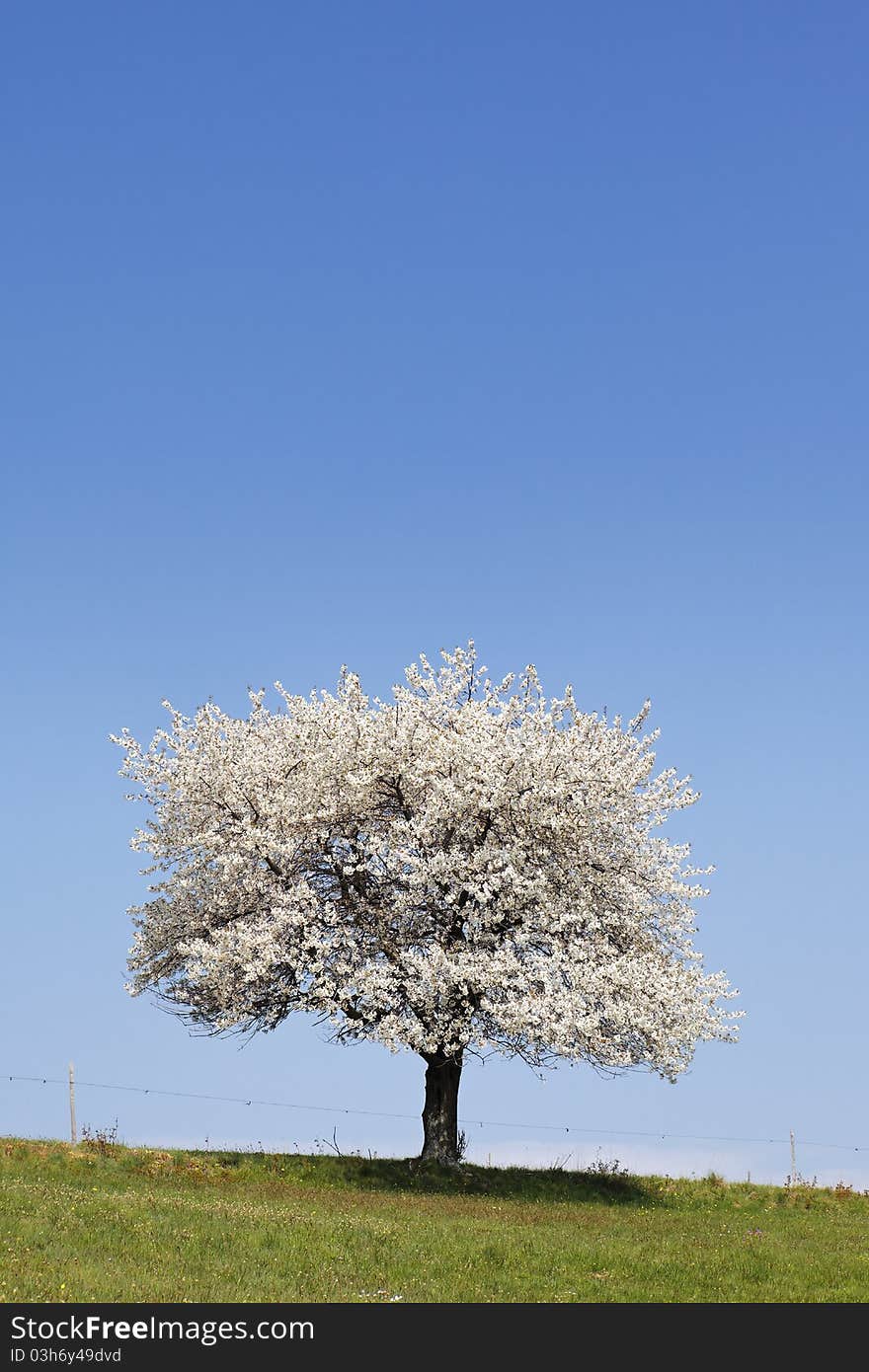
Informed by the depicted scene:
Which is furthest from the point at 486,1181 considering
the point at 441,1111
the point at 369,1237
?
the point at 369,1237

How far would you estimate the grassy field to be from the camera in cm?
1739

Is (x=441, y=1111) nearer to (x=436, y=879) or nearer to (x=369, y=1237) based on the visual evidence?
(x=436, y=879)

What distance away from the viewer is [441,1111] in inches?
1324

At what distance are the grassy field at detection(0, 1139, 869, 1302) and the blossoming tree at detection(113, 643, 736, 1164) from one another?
375cm

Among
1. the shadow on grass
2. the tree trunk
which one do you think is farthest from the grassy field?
the tree trunk

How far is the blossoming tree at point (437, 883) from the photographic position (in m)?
30.9

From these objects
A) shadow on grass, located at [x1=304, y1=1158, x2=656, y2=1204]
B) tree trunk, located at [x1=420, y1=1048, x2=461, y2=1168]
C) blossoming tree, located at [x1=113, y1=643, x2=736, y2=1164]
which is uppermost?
blossoming tree, located at [x1=113, y1=643, x2=736, y2=1164]

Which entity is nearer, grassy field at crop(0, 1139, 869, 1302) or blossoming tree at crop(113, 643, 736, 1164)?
grassy field at crop(0, 1139, 869, 1302)

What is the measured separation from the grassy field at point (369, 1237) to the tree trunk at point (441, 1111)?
2.67 ft

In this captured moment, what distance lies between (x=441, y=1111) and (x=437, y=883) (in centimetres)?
665

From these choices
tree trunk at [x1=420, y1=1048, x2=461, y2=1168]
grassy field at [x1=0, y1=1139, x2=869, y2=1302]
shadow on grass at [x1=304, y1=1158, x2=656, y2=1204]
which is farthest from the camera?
tree trunk at [x1=420, y1=1048, x2=461, y2=1168]

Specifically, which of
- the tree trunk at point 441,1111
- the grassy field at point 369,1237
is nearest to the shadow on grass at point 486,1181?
the grassy field at point 369,1237

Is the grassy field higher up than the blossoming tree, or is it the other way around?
the blossoming tree

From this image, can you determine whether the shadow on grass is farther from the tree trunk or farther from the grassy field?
the tree trunk
